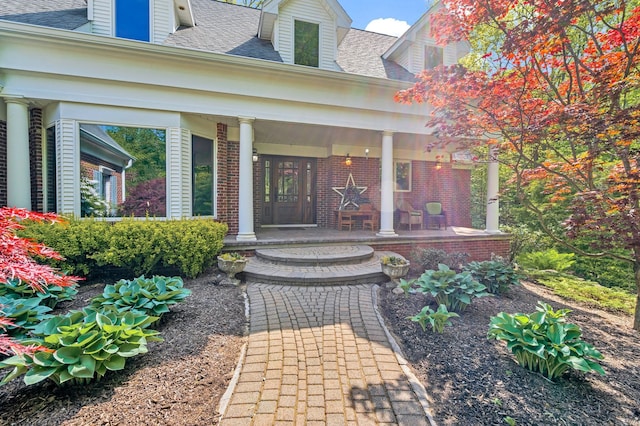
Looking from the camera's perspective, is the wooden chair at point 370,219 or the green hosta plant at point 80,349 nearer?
the green hosta plant at point 80,349

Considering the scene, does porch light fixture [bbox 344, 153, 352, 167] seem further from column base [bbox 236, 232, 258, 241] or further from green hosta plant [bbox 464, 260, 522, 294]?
green hosta plant [bbox 464, 260, 522, 294]

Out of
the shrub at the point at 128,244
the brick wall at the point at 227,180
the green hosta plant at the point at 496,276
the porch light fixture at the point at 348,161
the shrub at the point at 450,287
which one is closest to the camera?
the shrub at the point at 450,287

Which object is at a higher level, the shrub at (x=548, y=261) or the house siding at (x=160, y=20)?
the house siding at (x=160, y=20)

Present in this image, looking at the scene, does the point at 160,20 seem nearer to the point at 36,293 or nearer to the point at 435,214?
the point at 36,293

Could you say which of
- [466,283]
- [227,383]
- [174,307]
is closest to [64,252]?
[174,307]

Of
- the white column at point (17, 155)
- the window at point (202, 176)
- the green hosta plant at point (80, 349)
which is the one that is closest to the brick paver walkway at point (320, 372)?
the green hosta plant at point (80, 349)

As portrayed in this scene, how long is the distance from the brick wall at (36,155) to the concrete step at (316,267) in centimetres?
430

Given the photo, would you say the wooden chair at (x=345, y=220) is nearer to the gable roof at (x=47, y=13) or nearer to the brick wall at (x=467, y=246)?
the brick wall at (x=467, y=246)

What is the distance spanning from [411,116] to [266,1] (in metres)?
4.24

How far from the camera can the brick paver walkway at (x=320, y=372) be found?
6.42 feet

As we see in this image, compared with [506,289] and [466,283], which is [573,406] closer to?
[466,283]

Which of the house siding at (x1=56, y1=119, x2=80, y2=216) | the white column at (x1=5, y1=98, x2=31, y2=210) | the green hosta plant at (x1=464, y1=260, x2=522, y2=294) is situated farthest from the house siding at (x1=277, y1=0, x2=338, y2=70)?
the green hosta plant at (x1=464, y1=260, x2=522, y2=294)

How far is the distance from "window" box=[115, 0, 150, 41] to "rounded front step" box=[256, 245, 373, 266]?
16.0 ft

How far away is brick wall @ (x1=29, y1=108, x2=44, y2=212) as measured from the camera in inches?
218
